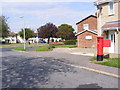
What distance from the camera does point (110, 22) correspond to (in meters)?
14.2

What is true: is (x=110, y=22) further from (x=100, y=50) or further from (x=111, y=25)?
(x=100, y=50)

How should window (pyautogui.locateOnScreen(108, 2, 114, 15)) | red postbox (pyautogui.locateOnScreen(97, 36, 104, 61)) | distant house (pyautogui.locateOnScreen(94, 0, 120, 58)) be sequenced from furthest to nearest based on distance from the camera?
1. window (pyautogui.locateOnScreen(108, 2, 114, 15))
2. distant house (pyautogui.locateOnScreen(94, 0, 120, 58))
3. red postbox (pyautogui.locateOnScreen(97, 36, 104, 61))

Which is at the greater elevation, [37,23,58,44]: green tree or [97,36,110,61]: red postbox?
[37,23,58,44]: green tree

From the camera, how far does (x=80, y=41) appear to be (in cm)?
2869

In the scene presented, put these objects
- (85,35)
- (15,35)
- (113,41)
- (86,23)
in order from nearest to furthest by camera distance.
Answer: (113,41) < (85,35) < (86,23) < (15,35)

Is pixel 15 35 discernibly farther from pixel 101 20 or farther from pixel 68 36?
pixel 101 20

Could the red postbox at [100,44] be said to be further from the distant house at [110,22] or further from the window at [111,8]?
the window at [111,8]

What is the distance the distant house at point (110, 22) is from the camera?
13422 millimetres

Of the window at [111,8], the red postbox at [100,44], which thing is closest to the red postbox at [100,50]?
the red postbox at [100,44]

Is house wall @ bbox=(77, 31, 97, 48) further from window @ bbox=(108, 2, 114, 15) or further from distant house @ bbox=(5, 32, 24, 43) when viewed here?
distant house @ bbox=(5, 32, 24, 43)

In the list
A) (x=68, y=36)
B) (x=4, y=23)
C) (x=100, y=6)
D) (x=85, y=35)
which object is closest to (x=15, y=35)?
(x=4, y=23)

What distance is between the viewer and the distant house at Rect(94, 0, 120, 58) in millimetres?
13422

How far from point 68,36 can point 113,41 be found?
36719 millimetres

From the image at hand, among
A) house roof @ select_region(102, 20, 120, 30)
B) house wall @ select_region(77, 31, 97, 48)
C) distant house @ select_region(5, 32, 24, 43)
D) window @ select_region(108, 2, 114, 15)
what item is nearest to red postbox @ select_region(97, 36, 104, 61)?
house roof @ select_region(102, 20, 120, 30)
